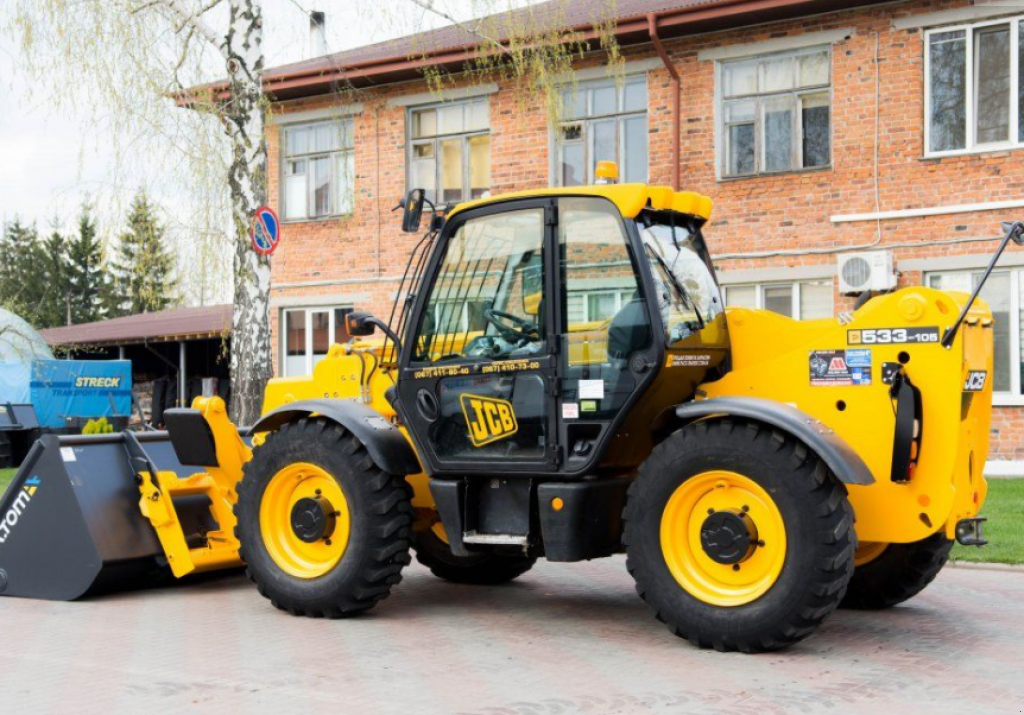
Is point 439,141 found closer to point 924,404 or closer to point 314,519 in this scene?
point 314,519

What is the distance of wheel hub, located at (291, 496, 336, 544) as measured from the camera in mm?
7797

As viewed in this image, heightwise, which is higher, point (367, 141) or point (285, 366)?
point (367, 141)

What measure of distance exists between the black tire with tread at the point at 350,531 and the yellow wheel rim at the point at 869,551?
2572 millimetres

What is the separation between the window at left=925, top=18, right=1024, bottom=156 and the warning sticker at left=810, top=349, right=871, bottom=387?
1104 centimetres

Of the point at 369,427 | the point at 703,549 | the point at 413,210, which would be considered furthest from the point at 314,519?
the point at 703,549

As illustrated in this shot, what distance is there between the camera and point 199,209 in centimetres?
1362

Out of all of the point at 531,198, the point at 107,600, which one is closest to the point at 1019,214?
the point at 531,198

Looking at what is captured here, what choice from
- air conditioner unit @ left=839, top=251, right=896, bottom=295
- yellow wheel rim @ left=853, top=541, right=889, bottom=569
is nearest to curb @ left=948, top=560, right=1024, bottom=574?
yellow wheel rim @ left=853, top=541, right=889, bottom=569

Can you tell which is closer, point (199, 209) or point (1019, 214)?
point (199, 209)

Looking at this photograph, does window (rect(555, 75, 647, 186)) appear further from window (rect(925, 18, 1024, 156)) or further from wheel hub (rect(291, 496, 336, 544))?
wheel hub (rect(291, 496, 336, 544))

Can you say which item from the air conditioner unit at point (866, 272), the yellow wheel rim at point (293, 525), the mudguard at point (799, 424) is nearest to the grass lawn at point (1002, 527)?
the air conditioner unit at point (866, 272)

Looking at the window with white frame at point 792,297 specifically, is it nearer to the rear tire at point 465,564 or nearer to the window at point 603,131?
the window at point 603,131

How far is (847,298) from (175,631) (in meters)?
12.2

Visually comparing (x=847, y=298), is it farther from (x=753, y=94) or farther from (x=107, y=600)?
(x=107, y=600)
